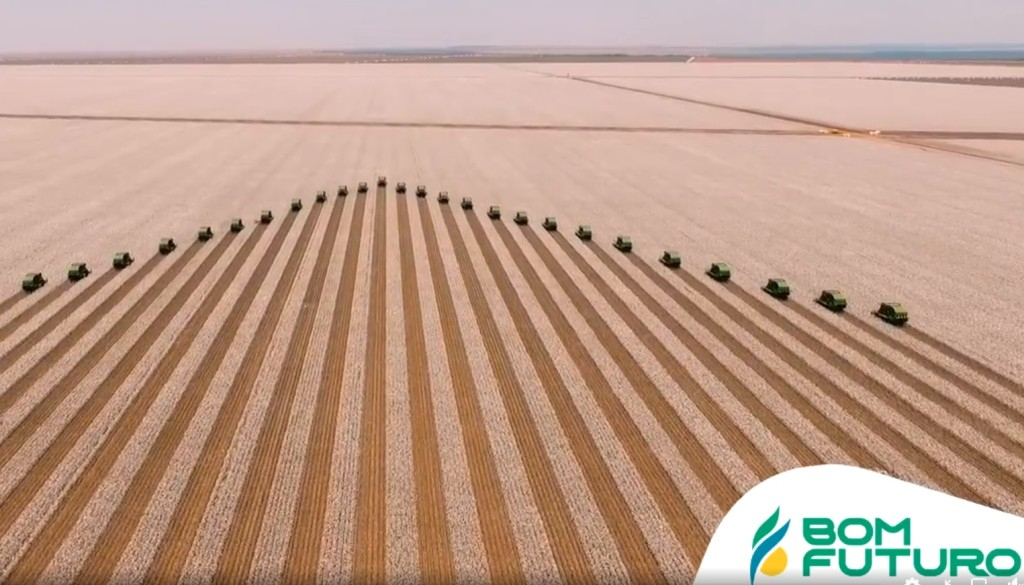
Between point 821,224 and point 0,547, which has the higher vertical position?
point 821,224

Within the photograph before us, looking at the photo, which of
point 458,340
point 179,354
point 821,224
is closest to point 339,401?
point 458,340

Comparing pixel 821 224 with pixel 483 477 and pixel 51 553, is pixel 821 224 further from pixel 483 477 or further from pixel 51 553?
pixel 51 553

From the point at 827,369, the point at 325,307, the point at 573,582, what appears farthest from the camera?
the point at 325,307

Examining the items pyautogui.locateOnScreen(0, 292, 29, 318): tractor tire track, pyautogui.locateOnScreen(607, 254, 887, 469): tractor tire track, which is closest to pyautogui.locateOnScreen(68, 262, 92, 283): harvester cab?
pyautogui.locateOnScreen(0, 292, 29, 318): tractor tire track

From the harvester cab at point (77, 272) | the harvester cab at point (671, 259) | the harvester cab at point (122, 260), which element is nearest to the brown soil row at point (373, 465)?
the harvester cab at point (122, 260)

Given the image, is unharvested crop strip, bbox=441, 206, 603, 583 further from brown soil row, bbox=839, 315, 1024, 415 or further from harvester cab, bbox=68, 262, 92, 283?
harvester cab, bbox=68, 262, 92, 283

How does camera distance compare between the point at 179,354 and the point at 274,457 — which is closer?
the point at 274,457

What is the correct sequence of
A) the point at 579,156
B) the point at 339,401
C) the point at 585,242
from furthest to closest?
the point at 579,156 → the point at 585,242 → the point at 339,401
